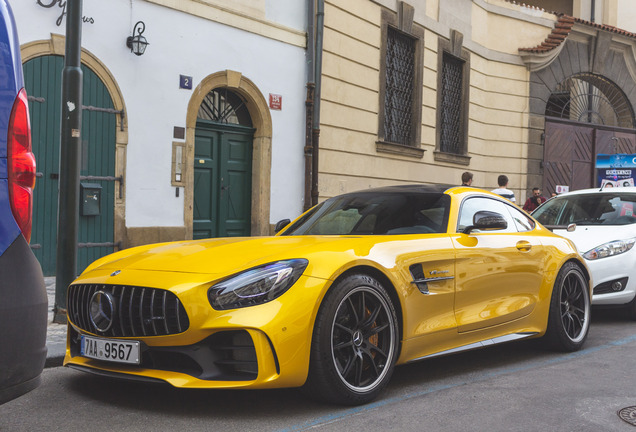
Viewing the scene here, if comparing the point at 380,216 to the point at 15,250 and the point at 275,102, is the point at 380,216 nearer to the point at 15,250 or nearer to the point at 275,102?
the point at 15,250

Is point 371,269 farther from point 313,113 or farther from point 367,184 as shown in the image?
point 367,184

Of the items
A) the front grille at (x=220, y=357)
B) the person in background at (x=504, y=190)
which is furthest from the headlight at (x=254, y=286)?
the person in background at (x=504, y=190)

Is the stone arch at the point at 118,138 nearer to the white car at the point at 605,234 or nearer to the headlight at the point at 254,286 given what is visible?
the white car at the point at 605,234

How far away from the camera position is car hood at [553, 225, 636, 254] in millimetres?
7871

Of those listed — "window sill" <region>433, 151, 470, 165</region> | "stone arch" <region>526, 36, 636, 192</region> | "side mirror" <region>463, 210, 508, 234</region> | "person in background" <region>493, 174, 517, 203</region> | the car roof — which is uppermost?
"stone arch" <region>526, 36, 636, 192</region>

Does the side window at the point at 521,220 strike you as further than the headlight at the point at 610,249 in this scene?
No

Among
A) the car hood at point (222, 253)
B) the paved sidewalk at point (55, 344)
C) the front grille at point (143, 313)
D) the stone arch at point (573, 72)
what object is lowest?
the paved sidewalk at point (55, 344)

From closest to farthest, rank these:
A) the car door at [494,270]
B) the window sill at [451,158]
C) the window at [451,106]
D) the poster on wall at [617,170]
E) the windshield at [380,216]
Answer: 1. the car door at [494,270]
2. the windshield at [380,216]
3. the poster on wall at [617,170]
4. the window sill at [451,158]
5. the window at [451,106]

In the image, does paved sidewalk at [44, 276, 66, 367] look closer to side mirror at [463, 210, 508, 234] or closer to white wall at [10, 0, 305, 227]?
side mirror at [463, 210, 508, 234]

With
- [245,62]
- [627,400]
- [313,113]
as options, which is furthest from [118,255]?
[313,113]

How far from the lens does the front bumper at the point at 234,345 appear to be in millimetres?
3854

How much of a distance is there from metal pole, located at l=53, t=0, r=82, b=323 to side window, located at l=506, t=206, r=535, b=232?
3840 mm

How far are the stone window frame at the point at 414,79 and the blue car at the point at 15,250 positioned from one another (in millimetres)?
12654

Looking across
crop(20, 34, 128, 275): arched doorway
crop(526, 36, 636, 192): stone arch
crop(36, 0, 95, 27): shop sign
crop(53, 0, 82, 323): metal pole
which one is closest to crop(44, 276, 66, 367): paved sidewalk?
crop(53, 0, 82, 323): metal pole
